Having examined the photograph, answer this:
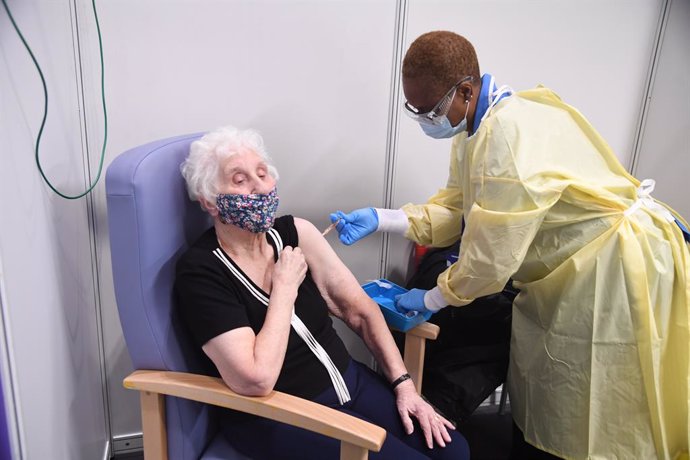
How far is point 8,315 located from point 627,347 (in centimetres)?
149

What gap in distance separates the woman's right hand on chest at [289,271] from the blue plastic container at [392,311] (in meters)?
0.34

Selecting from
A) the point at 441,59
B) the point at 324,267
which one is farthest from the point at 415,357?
the point at 441,59

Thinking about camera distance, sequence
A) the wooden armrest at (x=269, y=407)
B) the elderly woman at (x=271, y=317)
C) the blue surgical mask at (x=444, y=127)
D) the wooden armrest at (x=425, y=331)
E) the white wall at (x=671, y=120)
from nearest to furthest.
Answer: the wooden armrest at (x=269, y=407)
the elderly woman at (x=271, y=317)
the blue surgical mask at (x=444, y=127)
the wooden armrest at (x=425, y=331)
the white wall at (x=671, y=120)

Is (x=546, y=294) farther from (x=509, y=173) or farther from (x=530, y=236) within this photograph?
(x=509, y=173)

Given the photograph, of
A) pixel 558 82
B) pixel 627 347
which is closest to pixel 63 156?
pixel 627 347

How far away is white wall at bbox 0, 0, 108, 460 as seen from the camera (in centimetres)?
102

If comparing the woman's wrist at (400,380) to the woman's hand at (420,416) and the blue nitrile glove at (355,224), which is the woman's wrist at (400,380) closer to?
the woman's hand at (420,416)

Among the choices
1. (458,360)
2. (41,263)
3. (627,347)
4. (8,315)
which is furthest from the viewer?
(458,360)

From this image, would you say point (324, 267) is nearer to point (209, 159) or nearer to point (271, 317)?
point (271, 317)

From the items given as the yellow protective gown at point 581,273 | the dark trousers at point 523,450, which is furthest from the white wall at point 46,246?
the dark trousers at point 523,450

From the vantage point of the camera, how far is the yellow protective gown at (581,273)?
1.25m

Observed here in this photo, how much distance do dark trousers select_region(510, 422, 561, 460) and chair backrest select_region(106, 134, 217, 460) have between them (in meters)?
1.05

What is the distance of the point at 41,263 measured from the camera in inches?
45.8

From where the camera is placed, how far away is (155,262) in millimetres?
1133
